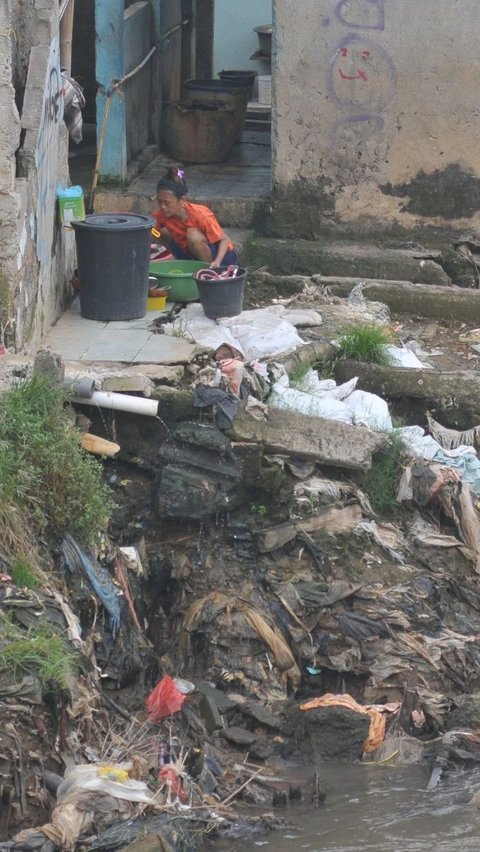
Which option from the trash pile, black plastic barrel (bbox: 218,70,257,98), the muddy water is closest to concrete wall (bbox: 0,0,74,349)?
the trash pile

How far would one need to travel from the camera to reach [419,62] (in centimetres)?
919

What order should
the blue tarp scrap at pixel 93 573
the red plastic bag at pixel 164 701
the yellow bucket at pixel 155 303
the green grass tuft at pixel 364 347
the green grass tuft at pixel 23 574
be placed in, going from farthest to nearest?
the yellow bucket at pixel 155 303, the green grass tuft at pixel 364 347, the blue tarp scrap at pixel 93 573, the red plastic bag at pixel 164 701, the green grass tuft at pixel 23 574

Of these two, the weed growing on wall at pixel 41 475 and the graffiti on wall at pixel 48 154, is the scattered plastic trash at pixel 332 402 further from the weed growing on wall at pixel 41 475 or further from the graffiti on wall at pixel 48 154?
the graffiti on wall at pixel 48 154

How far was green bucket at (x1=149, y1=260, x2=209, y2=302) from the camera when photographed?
8.19m

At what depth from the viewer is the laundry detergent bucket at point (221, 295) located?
7.81 meters

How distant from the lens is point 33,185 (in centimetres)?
682

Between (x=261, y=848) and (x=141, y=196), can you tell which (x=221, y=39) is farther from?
(x=261, y=848)

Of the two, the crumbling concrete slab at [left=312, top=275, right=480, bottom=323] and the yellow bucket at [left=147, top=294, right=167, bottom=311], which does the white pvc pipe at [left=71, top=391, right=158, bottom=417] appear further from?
the crumbling concrete slab at [left=312, top=275, right=480, bottom=323]

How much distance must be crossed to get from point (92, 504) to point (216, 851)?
172cm

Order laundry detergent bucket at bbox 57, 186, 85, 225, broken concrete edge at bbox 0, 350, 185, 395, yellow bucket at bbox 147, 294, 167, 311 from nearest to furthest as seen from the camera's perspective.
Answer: broken concrete edge at bbox 0, 350, 185, 395 → laundry detergent bucket at bbox 57, 186, 85, 225 → yellow bucket at bbox 147, 294, 167, 311

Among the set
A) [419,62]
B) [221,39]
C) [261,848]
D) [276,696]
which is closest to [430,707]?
[276,696]

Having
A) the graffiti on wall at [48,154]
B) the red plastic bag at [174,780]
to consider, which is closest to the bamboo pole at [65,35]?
the graffiti on wall at [48,154]

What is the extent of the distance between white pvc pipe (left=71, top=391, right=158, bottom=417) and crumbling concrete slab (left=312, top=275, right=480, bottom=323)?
3016 mm

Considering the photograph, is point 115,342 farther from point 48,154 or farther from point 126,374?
point 48,154
